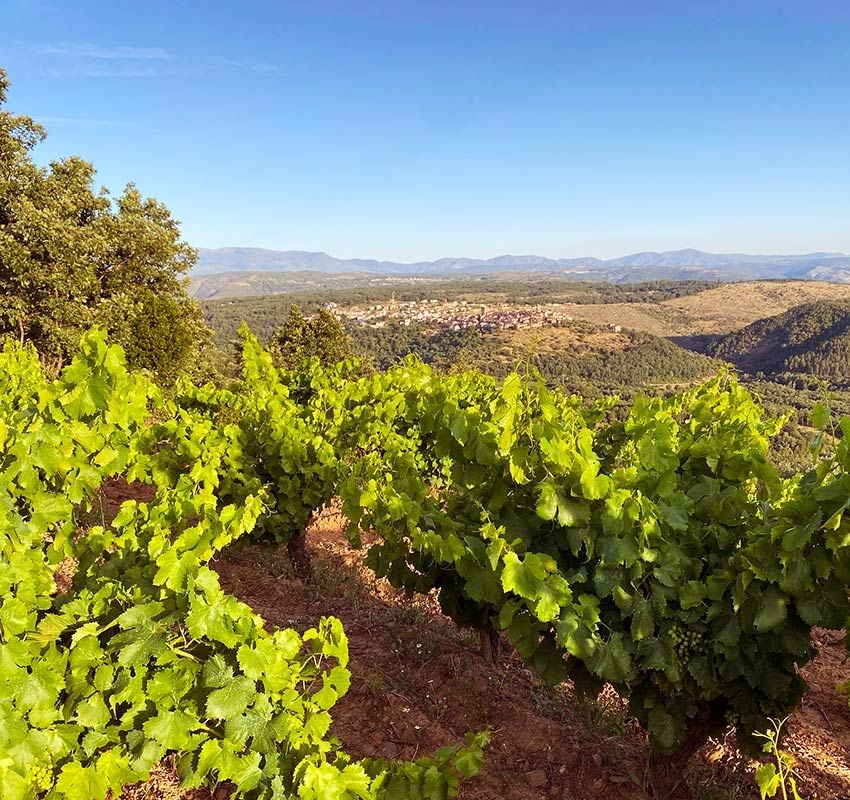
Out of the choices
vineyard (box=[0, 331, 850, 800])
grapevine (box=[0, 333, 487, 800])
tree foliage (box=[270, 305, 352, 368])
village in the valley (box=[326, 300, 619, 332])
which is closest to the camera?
grapevine (box=[0, 333, 487, 800])

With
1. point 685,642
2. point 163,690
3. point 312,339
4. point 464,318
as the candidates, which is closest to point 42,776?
point 163,690

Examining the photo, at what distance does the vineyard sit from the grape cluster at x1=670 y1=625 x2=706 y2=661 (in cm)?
2

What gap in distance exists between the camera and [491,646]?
6.05 metres

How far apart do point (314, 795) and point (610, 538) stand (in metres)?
2.07

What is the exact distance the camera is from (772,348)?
149m

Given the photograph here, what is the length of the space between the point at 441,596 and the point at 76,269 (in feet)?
56.5

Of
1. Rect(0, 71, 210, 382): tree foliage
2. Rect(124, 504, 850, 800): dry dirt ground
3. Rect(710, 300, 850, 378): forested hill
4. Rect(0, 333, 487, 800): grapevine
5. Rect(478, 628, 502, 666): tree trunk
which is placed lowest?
Rect(710, 300, 850, 378): forested hill

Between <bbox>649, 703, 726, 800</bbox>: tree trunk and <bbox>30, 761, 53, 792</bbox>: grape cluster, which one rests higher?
<bbox>30, 761, 53, 792</bbox>: grape cluster

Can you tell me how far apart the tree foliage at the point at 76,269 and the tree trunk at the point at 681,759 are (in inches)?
706

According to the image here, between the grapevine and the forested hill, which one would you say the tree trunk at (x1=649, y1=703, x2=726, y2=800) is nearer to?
the grapevine

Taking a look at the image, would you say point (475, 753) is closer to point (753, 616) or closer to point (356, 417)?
point (753, 616)

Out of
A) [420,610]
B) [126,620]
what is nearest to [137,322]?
[420,610]

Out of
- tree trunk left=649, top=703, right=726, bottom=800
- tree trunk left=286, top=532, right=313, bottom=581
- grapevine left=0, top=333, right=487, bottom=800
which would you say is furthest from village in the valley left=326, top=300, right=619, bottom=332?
grapevine left=0, top=333, right=487, bottom=800

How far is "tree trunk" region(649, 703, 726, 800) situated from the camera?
4.02 m
